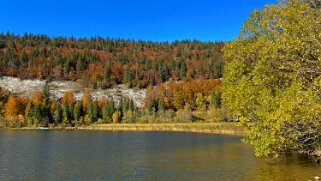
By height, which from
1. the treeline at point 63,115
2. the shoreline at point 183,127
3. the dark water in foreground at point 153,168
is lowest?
the dark water in foreground at point 153,168

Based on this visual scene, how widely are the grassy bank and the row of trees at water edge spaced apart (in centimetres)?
7498

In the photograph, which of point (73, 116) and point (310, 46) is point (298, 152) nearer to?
point (310, 46)

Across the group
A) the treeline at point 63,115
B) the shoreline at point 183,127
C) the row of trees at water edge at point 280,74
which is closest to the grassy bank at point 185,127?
the shoreline at point 183,127

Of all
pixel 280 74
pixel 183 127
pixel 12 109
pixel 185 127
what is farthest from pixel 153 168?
pixel 12 109

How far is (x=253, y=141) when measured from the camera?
36594mm

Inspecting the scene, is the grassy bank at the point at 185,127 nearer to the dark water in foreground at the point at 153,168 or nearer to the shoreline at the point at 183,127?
the shoreline at the point at 183,127

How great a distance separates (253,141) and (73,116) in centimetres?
15435

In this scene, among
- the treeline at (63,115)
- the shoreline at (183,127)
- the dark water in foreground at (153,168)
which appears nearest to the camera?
the dark water in foreground at (153,168)

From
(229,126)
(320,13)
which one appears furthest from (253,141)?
(229,126)

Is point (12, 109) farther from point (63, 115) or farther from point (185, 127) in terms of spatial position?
point (185, 127)

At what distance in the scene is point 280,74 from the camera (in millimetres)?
32438

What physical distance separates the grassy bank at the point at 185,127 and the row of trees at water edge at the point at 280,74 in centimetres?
7498

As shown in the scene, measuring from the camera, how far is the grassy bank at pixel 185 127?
118562 mm

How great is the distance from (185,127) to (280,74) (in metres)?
112
